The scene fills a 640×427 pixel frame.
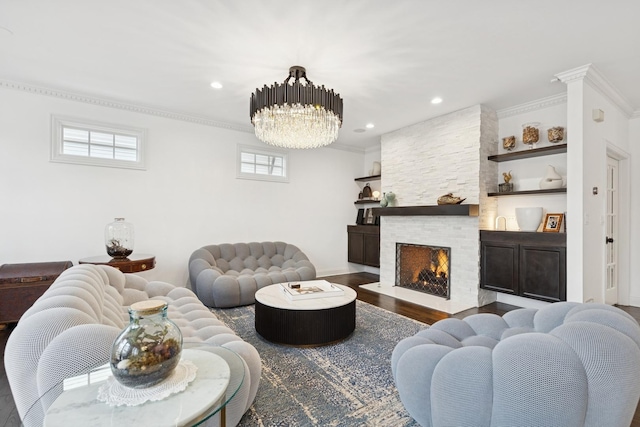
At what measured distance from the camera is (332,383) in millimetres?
2225

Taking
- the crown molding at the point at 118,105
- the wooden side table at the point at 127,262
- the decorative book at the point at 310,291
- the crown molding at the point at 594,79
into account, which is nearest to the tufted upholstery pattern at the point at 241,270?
the wooden side table at the point at 127,262

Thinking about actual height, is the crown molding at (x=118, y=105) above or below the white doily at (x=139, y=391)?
above

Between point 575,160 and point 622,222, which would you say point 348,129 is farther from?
point 622,222

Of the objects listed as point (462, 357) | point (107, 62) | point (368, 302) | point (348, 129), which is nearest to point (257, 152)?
point (348, 129)

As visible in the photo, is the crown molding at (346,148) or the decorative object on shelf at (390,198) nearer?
the decorative object on shelf at (390,198)

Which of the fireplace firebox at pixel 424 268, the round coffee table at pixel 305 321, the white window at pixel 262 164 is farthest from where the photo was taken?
the white window at pixel 262 164

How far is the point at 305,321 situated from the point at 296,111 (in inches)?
75.9

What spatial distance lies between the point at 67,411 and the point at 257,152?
4.75 meters

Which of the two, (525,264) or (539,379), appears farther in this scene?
(525,264)

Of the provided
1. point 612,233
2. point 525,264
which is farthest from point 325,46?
point 612,233

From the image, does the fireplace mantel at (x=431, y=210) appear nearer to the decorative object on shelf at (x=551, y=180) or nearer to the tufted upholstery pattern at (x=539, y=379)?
the decorative object on shelf at (x=551, y=180)

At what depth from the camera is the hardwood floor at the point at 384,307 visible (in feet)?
6.18

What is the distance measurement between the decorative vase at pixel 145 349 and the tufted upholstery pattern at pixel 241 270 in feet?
9.62

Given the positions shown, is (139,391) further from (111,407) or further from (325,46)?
(325,46)
